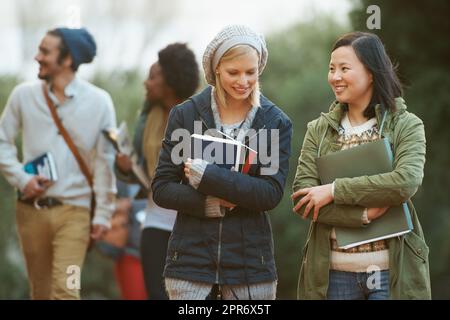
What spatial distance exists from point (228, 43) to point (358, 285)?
4.25 feet

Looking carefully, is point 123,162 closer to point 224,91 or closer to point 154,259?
point 154,259

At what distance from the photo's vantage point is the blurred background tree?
11.5 m

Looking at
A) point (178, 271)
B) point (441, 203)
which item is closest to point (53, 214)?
point (178, 271)

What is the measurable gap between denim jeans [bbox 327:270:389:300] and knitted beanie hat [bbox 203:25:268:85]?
1.09 metres

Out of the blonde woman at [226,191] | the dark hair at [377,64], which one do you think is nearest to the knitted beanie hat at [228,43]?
the blonde woman at [226,191]

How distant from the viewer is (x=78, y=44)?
7.14 meters

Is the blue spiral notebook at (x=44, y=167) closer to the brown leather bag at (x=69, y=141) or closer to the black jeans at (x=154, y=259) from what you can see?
the brown leather bag at (x=69, y=141)

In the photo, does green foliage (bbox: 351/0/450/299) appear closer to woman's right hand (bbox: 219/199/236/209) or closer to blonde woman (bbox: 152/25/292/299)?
blonde woman (bbox: 152/25/292/299)

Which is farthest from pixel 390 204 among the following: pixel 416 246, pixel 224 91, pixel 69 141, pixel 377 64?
pixel 69 141

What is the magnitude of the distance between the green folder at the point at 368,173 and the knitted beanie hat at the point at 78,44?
2.90 meters

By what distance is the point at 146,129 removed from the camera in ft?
23.9

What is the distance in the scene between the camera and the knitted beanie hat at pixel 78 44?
7.12m

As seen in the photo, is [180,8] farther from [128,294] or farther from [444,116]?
[128,294]
